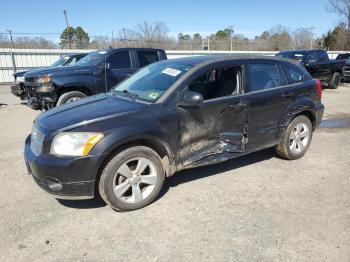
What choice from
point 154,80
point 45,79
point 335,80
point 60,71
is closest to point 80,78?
point 60,71

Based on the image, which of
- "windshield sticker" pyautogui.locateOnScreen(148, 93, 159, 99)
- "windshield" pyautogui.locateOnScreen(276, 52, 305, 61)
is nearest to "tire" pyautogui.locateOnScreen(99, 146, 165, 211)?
"windshield sticker" pyautogui.locateOnScreen(148, 93, 159, 99)

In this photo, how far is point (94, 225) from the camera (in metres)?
3.35

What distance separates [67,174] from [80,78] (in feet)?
18.0

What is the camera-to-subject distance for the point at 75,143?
3260 mm

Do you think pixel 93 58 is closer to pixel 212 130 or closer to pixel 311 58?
pixel 212 130

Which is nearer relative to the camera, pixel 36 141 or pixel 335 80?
pixel 36 141

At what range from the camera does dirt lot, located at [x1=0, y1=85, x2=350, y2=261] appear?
9.51 ft

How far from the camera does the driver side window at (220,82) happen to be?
4188mm

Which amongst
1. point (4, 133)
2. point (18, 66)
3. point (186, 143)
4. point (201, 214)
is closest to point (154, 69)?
point (186, 143)

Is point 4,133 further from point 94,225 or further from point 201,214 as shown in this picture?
point 201,214

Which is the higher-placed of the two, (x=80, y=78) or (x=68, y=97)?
(x=80, y=78)

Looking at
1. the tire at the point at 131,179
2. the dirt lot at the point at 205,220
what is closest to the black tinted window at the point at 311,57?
the dirt lot at the point at 205,220

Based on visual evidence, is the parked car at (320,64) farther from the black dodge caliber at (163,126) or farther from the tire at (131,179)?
the tire at (131,179)

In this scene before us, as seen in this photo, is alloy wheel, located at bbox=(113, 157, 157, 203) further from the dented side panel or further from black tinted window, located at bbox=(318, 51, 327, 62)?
black tinted window, located at bbox=(318, 51, 327, 62)
